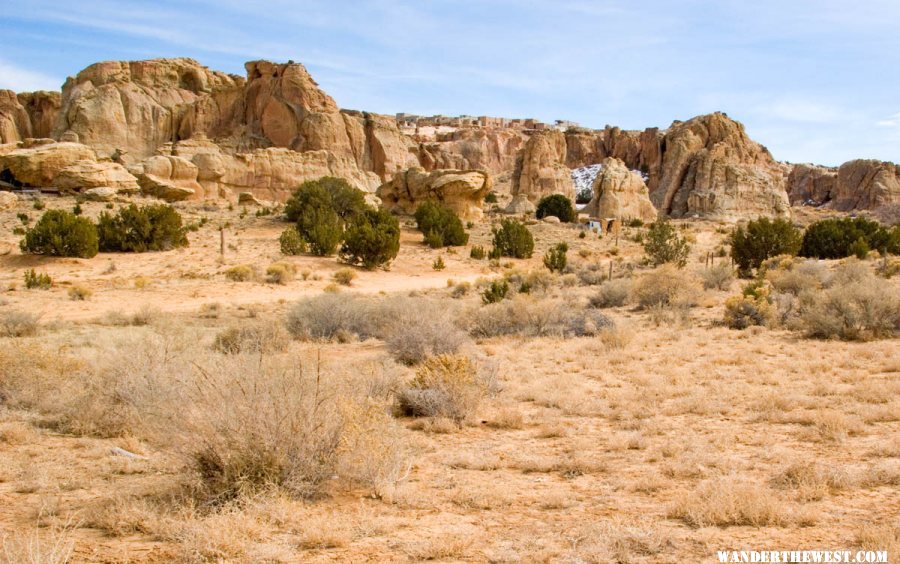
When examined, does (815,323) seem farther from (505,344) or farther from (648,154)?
(648,154)

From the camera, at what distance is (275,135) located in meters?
50.3

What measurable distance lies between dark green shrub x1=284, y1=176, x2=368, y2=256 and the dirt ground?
653 inches

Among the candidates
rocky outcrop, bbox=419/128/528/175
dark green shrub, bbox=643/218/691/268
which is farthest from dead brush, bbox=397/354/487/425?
rocky outcrop, bbox=419/128/528/175

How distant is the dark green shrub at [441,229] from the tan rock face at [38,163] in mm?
19194

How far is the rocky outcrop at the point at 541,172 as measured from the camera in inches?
2272

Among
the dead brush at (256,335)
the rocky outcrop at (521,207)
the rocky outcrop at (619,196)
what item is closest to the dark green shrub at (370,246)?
the dead brush at (256,335)

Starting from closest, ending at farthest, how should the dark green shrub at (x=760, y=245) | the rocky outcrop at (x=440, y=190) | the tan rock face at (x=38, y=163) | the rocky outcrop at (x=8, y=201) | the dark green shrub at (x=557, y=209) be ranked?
the dark green shrub at (x=760, y=245) < the rocky outcrop at (x=8, y=201) < the tan rock face at (x=38, y=163) < the rocky outcrop at (x=440, y=190) < the dark green shrub at (x=557, y=209)

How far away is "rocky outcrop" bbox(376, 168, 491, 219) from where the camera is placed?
39438 mm

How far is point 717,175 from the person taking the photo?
51906mm

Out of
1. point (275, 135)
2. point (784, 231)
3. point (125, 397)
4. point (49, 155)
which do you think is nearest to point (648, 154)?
point (275, 135)

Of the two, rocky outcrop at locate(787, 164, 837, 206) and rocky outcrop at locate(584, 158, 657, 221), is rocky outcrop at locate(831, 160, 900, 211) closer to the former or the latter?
rocky outcrop at locate(787, 164, 837, 206)

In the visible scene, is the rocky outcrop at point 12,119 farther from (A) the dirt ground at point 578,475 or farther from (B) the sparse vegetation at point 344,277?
(A) the dirt ground at point 578,475

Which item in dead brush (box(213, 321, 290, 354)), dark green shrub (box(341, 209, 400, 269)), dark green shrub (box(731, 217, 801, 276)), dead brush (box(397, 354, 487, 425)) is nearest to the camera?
dead brush (box(397, 354, 487, 425))

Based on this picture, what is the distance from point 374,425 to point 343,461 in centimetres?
36
